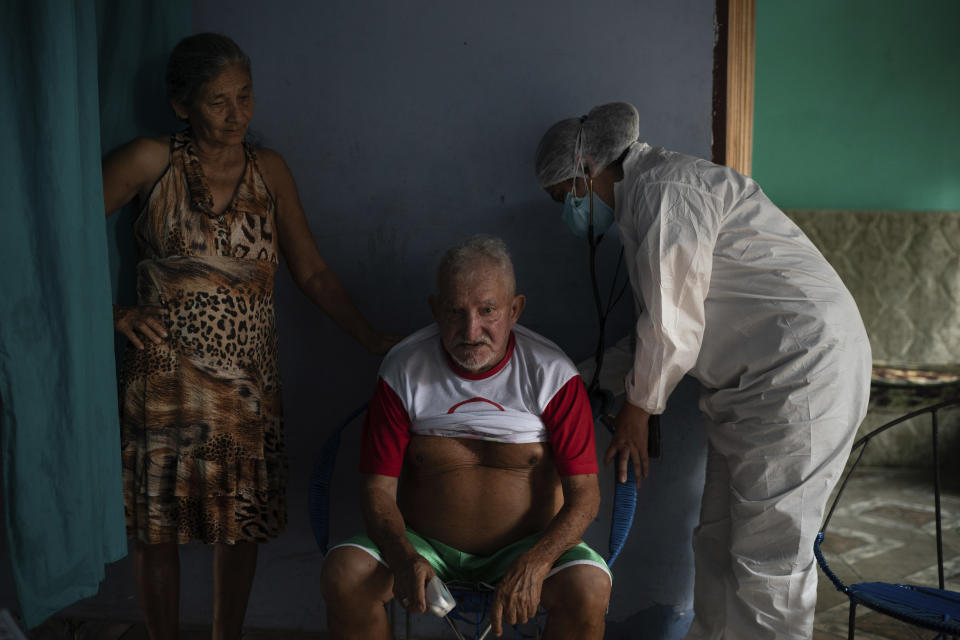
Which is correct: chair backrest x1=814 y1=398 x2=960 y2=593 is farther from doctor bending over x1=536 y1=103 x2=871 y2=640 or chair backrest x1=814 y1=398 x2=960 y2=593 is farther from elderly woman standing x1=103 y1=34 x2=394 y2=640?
elderly woman standing x1=103 y1=34 x2=394 y2=640

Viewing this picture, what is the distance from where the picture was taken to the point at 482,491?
198 centimetres

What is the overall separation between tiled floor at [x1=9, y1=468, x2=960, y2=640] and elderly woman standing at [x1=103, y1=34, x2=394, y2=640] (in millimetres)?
575

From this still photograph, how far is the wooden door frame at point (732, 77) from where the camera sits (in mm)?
2242

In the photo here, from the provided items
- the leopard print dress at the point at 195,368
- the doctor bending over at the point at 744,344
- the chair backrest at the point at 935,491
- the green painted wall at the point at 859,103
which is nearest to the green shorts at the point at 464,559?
the doctor bending over at the point at 744,344

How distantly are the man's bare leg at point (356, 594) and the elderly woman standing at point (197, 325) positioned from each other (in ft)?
1.57

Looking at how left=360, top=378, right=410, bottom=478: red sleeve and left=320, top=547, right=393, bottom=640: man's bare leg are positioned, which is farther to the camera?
left=360, top=378, right=410, bottom=478: red sleeve

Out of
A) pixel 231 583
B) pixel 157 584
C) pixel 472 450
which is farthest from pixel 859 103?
pixel 157 584

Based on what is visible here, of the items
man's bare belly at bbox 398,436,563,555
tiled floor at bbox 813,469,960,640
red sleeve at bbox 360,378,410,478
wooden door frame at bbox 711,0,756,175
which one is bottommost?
tiled floor at bbox 813,469,960,640

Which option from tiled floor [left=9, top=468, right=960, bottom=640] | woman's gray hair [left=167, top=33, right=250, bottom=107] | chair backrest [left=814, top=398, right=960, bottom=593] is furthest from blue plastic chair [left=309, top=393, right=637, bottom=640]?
woman's gray hair [left=167, top=33, right=250, bottom=107]

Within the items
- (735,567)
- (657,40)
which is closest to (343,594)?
(735,567)

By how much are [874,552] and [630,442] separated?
7.41 feet

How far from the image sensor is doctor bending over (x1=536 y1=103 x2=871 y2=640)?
6.08 ft

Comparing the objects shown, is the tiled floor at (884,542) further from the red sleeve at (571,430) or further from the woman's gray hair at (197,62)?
the woman's gray hair at (197,62)

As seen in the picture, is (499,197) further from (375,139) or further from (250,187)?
(250,187)
